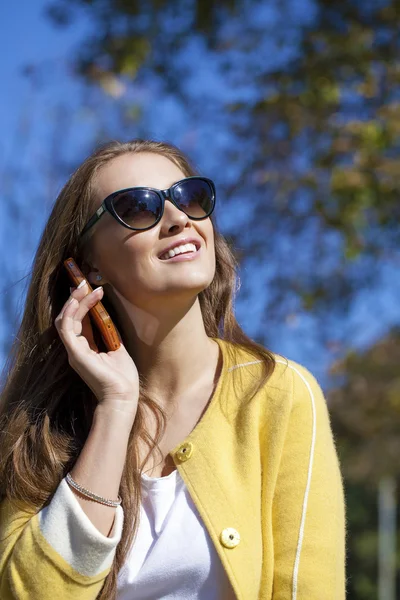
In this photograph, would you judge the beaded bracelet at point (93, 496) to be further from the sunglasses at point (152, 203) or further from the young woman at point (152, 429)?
the sunglasses at point (152, 203)

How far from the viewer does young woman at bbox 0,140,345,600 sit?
9.06 ft

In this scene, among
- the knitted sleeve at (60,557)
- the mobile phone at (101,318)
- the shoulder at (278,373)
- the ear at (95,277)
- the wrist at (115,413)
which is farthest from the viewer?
the ear at (95,277)

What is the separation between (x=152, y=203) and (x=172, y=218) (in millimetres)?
84

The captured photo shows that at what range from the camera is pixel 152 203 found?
3049mm

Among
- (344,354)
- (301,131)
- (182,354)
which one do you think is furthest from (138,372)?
(344,354)

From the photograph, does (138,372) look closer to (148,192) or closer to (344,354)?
(148,192)

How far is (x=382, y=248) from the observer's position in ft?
29.6

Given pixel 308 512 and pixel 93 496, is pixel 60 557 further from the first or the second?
pixel 308 512

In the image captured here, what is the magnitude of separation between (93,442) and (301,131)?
6.33 metres

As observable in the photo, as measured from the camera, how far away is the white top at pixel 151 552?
8.96ft

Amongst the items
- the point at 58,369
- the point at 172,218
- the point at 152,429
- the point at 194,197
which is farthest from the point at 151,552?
the point at 194,197

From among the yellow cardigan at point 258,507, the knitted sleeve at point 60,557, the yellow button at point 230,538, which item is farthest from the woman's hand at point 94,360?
the yellow button at point 230,538

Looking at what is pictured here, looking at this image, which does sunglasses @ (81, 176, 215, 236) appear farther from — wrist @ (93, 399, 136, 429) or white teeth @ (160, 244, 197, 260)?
wrist @ (93, 399, 136, 429)

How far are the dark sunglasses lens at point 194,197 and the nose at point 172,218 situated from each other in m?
0.03
